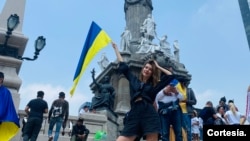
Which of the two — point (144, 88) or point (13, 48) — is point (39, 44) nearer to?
point (13, 48)

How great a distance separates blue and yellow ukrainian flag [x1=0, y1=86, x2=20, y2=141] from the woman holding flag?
2.76m

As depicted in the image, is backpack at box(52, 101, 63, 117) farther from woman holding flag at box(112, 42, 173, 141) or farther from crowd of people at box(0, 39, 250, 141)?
woman holding flag at box(112, 42, 173, 141)

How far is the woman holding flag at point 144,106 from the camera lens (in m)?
4.55

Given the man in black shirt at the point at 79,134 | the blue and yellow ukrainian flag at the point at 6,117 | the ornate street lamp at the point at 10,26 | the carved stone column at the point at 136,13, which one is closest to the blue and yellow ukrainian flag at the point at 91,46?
the blue and yellow ukrainian flag at the point at 6,117

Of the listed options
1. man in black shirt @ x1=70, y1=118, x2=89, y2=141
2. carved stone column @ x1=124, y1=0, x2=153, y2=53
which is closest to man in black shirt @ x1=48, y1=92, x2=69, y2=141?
man in black shirt @ x1=70, y1=118, x2=89, y2=141

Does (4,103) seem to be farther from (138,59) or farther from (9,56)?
(138,59)

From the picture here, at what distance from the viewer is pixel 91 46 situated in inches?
281

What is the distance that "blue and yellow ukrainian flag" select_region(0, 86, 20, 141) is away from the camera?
6734 millimetres

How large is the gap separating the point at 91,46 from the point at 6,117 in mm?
2014

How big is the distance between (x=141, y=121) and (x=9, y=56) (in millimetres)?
5080

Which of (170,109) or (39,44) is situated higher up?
(39,44)

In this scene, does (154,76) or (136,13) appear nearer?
(154,76)

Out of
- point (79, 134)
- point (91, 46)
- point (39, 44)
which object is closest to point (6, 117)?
point (91, 46)

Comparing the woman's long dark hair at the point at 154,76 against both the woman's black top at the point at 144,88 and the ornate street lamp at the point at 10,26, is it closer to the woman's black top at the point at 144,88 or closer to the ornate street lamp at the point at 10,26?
the woman's black top at the point at 144,88
